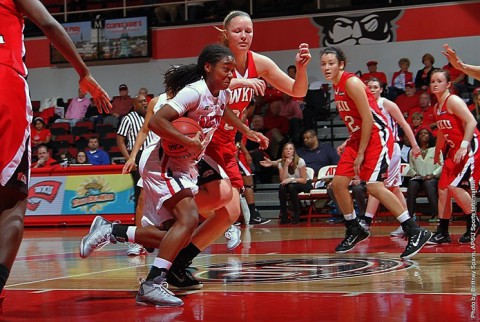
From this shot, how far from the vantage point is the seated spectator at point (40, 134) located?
16189 mm

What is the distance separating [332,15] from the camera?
666 inches

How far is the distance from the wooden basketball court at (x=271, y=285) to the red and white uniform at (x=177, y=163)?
1.87 feet

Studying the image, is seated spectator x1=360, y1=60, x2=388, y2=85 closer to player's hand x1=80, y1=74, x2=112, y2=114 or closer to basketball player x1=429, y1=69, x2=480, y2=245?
basketball player x1=429, y1=69, x2=480, y2=245

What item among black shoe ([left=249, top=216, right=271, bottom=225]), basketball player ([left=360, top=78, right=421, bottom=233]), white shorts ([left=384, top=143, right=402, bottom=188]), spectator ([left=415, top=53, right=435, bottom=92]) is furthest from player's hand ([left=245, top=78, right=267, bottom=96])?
spectator ([left=415, top=53, right=435, bottom=92])

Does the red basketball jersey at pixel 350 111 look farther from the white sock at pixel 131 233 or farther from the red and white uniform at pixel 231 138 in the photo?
the white sock at pixel 131 233

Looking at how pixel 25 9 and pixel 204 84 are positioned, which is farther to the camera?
pixel 204 84

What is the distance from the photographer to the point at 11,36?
3455 millimetres

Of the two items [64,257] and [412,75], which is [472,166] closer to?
[64,257]

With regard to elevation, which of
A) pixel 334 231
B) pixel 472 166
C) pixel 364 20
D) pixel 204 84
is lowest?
pixel 334 231

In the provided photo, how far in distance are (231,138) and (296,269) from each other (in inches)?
44.4

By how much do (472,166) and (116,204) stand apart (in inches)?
→ 253

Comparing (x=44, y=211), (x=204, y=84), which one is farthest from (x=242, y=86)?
(x=44, y=211)

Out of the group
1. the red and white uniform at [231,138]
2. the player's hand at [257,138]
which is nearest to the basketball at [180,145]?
the player's hand at [257,138]

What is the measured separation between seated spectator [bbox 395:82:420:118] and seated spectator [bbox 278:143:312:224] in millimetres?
2409
